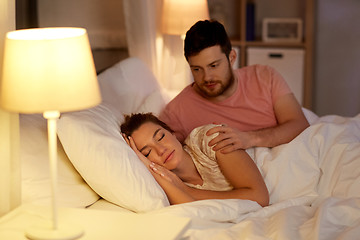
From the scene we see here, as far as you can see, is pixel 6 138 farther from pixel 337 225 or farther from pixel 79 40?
pixel 337 225

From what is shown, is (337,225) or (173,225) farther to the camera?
(337,225)

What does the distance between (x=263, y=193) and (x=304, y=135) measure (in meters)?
Result: 0.41

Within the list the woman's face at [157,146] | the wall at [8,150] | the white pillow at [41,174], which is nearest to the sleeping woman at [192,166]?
the woman's face at [157,146]

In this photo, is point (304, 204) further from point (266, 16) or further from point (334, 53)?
point (266, 16)

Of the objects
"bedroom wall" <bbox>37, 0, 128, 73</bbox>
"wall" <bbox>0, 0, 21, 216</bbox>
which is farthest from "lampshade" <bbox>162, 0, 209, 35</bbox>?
"wall" <bbox>0, 0, 21, 216</bbox>

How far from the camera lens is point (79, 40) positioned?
1.36 meters

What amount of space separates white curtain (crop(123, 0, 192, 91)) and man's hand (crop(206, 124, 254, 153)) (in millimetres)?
1121

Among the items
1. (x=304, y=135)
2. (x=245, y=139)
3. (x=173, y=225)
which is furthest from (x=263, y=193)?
(x=173, y=225)

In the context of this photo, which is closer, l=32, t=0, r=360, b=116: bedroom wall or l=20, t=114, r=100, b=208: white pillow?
l=20, t=114, r=100, b=208: white pillow

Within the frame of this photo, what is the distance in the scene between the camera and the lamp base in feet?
4.54

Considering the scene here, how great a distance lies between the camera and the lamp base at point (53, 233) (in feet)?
4.54

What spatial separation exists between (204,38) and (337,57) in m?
2.30

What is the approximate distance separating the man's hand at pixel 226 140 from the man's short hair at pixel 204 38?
432mm

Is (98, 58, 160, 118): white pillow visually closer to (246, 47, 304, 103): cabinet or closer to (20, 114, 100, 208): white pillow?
(20, 114, 100, 208): white pillow
